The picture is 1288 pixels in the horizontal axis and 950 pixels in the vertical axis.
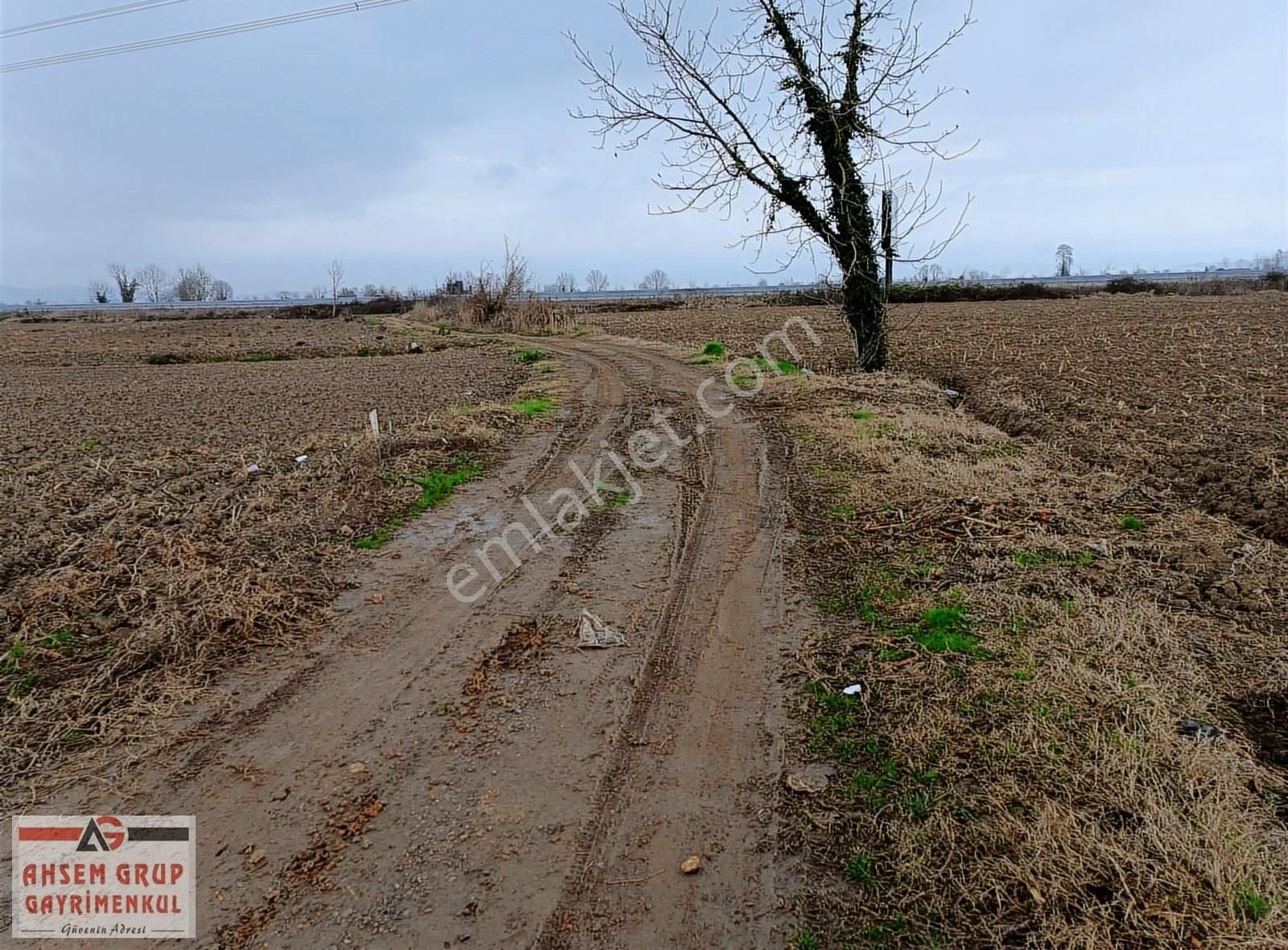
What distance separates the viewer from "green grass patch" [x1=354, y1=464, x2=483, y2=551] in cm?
588

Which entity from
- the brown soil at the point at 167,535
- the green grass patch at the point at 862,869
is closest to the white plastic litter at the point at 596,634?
the brown soil at the point at 167,535

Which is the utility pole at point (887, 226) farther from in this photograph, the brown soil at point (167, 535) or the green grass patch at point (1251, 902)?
the green grass patch at point (1251, 902)

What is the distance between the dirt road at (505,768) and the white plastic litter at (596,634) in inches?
2.9

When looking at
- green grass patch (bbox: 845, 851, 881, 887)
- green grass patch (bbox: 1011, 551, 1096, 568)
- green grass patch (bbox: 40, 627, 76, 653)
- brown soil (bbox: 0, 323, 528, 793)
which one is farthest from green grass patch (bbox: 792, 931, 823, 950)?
green grass patch (bbox: 40, 627, 76, 653)

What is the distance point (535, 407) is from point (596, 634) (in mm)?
6838

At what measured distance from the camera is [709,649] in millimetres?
4242

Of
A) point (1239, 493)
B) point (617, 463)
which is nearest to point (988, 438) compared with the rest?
point (1239, 493)

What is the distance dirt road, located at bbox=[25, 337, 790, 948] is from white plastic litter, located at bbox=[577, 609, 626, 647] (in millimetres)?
74

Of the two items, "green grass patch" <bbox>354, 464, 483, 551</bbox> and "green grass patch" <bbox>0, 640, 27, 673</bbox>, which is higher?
"green grass patch" <bbox>354, 464, 483, 551</bbox>

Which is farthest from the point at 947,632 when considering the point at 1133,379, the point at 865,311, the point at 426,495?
the point at 1133,379

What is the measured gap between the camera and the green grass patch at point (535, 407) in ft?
34.2

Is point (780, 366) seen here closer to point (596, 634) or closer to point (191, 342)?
point (596, 634)

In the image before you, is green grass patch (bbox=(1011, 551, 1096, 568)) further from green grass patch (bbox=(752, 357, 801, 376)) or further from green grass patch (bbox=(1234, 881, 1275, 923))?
green grass patch (bbox=(752, 357, 801, 376))

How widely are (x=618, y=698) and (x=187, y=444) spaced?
7190 millimetres
